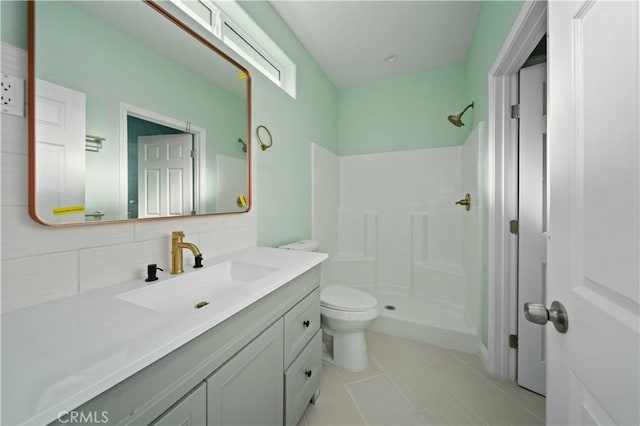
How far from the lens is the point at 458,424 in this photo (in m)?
1.25

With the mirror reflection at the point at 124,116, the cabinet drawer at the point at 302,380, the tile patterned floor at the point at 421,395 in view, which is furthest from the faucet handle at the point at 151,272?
the tile patterned floor at the point at 421,395

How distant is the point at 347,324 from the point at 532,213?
1.35m

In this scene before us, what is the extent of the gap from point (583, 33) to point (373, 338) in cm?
215

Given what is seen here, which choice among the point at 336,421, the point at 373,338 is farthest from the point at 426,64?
the point at 336,421

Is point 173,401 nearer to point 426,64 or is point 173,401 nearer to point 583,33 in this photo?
point 583,33

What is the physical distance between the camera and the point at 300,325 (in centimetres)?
116

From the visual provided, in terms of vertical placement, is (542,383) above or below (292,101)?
below

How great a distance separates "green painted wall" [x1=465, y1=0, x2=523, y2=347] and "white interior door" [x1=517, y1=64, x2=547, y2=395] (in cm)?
21

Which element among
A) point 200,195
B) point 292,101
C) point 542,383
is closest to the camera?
point 200,195

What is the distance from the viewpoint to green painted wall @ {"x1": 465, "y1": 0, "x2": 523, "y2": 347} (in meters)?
1.32

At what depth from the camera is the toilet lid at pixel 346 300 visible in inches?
64.9

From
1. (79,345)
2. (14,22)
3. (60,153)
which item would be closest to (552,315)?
(79,345)

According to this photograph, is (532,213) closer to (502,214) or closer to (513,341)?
(502,214)

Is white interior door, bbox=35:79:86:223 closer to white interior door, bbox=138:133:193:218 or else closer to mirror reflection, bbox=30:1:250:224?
mirror reflection, bbox=30:1:250:224
